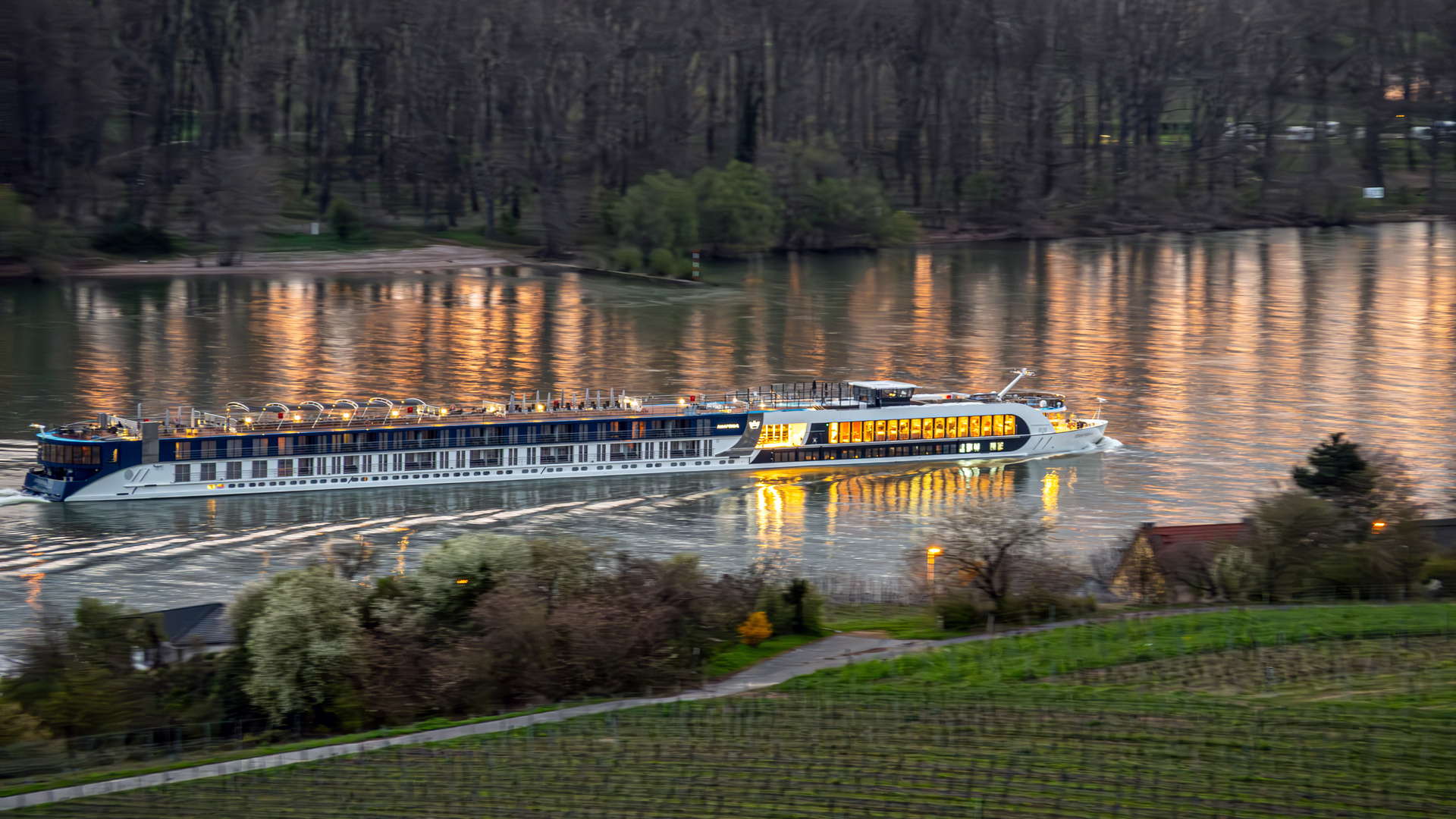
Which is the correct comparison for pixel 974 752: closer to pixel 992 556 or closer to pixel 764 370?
pixel 992 556

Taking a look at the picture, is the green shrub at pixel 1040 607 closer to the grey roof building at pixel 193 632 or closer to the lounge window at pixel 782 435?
the grey roof building at pixel 193 632

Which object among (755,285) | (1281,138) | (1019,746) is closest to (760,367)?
(755,285)

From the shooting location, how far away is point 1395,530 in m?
43.0

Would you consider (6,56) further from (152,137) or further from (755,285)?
(755,285)

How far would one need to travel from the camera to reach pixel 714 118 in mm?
155750

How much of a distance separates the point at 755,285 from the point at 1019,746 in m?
84.7

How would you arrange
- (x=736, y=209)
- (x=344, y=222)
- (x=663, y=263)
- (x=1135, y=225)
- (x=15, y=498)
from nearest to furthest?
(x=15, y=498), (x=663, y=263), (x=344, y=222), (x=736, y=209), (x=1135, y=225)

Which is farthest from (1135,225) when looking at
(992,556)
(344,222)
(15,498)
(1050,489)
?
(15,498)

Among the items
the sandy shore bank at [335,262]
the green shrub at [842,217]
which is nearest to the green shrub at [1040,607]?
the sandy shore bank at [335,262]

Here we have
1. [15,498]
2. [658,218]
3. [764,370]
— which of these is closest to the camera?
[15,498]

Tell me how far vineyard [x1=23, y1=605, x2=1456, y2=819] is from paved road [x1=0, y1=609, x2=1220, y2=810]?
1.26 ft

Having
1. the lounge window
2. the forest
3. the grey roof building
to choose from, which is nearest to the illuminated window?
the lounge window

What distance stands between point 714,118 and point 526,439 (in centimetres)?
10142

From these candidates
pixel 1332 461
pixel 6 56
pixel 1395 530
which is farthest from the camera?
pixel 6 56
